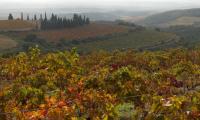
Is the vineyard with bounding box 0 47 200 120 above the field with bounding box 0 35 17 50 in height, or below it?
above

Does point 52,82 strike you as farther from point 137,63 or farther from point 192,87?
point 137,63

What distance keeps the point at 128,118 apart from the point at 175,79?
1728 centimetres

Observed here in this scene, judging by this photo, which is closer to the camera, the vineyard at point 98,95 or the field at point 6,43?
the vineyard at point 98,95

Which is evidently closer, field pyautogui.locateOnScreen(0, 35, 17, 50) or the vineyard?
the vineyard

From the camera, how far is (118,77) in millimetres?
33188

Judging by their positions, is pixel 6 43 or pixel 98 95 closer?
pixel 98 95

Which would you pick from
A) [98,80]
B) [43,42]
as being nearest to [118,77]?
[98,80]

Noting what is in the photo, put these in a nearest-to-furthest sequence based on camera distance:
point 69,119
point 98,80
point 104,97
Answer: point 69,119
point 104,97
point 98,80

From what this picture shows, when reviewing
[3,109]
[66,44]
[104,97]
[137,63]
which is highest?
[104,97]

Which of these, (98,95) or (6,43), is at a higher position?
(98,95)

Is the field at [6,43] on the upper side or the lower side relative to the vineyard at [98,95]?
lower

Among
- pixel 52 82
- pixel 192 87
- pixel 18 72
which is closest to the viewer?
pixel 52 82

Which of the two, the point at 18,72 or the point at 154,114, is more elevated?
the point at 154,114

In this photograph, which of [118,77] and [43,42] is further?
[43,42]
